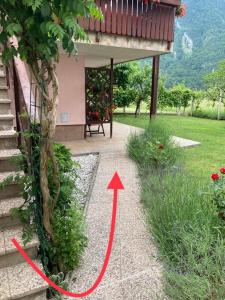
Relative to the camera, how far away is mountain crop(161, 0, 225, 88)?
1077 inches

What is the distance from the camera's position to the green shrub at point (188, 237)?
1719 mm

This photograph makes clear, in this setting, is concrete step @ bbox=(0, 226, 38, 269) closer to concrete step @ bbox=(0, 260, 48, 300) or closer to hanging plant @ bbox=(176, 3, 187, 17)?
concrete step @ bbox=(0, 260, 48, 300)

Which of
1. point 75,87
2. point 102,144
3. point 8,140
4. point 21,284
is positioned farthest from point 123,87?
point 21,284

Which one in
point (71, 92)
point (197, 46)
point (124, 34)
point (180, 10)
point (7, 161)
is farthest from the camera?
point (197, 46)

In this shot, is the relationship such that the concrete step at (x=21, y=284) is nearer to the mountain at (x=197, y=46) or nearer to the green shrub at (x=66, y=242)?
the green shrub at (x=66, y=242)

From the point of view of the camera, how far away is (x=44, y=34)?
1.43 meters

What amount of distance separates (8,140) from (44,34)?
144 centimetres

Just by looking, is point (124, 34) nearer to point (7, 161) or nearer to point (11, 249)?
point (7, 161)

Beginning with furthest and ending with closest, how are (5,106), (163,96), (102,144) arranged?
(163,96), (102,144), (5,106)

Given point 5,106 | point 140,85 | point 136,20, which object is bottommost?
point 5,106

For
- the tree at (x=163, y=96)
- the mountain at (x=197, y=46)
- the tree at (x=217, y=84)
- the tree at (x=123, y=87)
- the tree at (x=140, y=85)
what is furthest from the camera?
the mountain at (x=197, y=46)

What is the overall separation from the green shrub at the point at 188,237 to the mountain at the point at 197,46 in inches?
826

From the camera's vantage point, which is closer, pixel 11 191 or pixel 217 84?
pixel 11 191

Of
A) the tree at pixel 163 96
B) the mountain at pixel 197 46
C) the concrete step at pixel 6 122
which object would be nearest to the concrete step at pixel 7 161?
the concrete step at pixel 6 122
